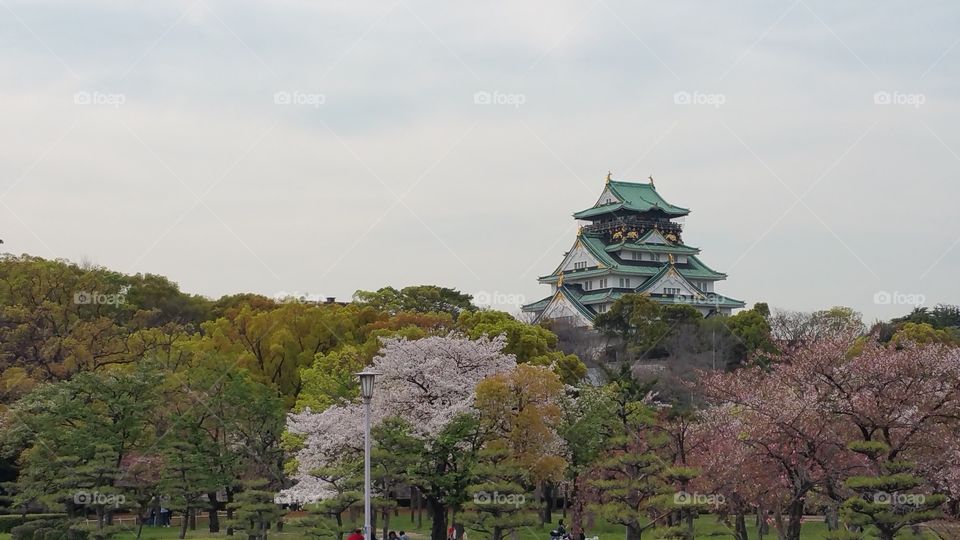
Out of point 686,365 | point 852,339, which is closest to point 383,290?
point 686,365

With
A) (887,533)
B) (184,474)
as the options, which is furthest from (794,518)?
(184,474)

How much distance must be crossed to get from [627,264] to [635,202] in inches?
259

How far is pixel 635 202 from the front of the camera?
10056 centimetres

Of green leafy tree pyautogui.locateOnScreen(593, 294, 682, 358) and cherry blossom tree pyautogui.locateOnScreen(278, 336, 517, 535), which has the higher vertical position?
green leafy tree pyautogui.locateOnScreen(593, 294, 682, 358)

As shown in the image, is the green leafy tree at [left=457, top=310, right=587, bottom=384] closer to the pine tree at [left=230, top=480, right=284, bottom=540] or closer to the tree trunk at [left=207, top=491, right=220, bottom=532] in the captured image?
the tree trunk at [left=207, top=491, right=220, bottom=532]

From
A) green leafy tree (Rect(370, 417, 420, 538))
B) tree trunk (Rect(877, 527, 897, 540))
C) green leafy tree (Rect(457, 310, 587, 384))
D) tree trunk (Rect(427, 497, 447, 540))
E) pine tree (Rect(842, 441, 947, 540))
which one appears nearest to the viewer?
pine tree (Rect(842, 441, 947, 540))

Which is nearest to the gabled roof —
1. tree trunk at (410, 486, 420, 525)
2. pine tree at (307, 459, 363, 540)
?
tree trunk at (410, 486, 420, 525)

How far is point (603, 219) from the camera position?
102500mm

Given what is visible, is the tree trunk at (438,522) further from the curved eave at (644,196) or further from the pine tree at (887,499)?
the curved eave at (644,196)

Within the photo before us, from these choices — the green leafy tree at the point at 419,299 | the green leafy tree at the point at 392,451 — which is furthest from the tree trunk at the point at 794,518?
the green leafy tree at the point at 419,299

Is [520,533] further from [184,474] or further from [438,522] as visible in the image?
[184,474]

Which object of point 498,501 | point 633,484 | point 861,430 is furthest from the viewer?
point 633,484

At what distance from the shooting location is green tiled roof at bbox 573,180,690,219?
99.5 metres

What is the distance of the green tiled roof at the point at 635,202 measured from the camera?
99500 mm
